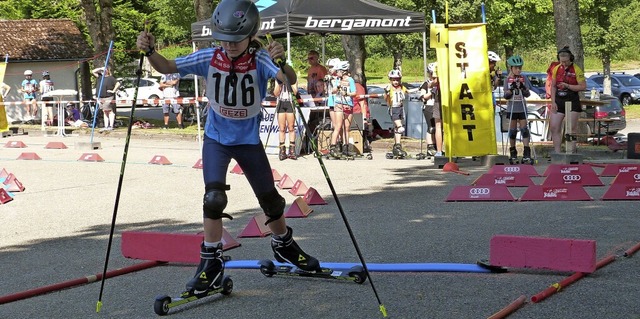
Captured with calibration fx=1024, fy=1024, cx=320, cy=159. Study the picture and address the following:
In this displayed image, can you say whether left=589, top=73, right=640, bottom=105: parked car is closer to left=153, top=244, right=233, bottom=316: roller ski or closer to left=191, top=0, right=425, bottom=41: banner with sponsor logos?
left=191, top=0, right=425, bottom=41: banner with sponsor logos

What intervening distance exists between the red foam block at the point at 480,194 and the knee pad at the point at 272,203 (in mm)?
5279

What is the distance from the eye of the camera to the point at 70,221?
11.7 m

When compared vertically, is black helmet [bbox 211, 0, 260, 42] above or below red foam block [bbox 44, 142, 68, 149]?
above

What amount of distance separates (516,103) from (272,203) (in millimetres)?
11086

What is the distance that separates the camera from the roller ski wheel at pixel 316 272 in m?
7.09

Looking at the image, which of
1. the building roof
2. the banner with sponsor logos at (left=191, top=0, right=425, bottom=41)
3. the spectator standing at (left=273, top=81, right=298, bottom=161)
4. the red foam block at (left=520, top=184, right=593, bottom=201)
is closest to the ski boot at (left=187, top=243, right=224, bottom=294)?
the red foam block at (left=520, top=184, right=593, bottom=201)

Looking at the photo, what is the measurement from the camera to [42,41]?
4031 centimetres

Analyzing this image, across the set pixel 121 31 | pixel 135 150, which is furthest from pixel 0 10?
pixel 135 150

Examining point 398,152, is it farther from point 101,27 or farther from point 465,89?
point 101,27

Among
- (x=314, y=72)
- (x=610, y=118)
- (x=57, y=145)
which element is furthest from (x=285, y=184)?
(x=610, y=118)

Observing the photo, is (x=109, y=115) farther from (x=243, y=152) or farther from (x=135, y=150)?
(x=243, y=152)

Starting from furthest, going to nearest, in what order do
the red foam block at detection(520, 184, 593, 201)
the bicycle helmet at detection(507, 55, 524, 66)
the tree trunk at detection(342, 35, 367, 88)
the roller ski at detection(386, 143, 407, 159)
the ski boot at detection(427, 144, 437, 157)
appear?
the tree trunk at detection(342, 35, 367, 88) < the roller ski at detection(386, 143, 407, 159) < the ski boot at detection(427, 144, 437, 157) < the bicycle helmet at detection(507, 55, 524, 66) < the red foam block at detection(520, 184, 593, 201)

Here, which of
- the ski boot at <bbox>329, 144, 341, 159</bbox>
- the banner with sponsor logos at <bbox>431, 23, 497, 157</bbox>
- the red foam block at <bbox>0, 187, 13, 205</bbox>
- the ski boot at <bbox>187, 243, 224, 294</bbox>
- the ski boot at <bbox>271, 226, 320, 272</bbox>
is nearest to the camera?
the ski boot at <bbox>187, 243, 224, 294</bbox>

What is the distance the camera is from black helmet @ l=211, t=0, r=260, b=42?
6617mm
